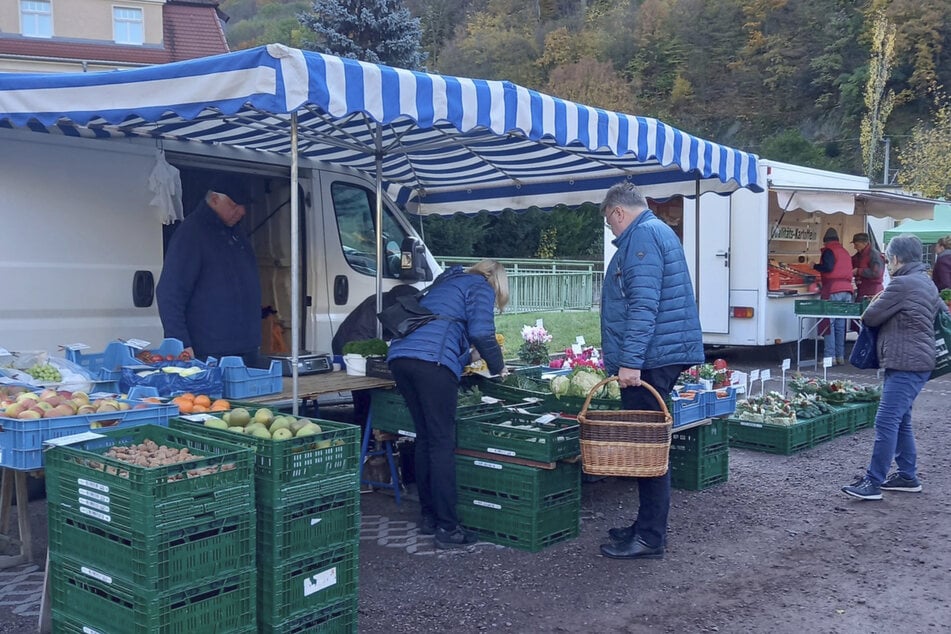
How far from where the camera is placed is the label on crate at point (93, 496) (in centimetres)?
314

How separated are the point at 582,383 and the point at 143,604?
3.50 m

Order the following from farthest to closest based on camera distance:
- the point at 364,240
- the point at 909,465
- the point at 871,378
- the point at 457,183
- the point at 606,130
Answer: the point at 871,378
the point at 457,183
the point at 364,240
the point at 909,465
the point at 606,130

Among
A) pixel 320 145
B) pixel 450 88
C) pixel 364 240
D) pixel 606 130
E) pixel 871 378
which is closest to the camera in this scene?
pixel 450 88

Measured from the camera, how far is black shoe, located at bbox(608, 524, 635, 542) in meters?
4.94

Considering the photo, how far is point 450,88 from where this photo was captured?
460cm

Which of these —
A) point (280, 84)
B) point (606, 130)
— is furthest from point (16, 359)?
point (606, 130)

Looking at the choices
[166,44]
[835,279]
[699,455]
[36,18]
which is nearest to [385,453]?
[699,455]

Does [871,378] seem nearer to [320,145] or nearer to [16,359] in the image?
[320,145]

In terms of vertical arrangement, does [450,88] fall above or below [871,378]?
above

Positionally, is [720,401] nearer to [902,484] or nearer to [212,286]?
[902,484]

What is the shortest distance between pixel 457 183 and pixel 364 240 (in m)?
1.72

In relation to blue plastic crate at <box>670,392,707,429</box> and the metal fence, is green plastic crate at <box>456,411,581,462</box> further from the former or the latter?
the metal fence

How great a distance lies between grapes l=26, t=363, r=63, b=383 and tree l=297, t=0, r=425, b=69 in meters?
19.6

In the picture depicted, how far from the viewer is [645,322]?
4.57m
